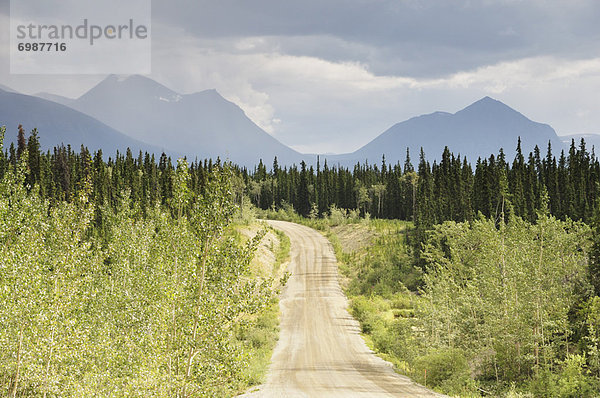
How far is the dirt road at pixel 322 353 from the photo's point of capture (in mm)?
24016

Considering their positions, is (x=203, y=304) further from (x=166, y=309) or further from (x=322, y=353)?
(x=322, y=353)

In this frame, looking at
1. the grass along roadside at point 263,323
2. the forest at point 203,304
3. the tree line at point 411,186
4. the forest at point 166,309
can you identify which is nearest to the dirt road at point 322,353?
the grass along roadside at point 263,323

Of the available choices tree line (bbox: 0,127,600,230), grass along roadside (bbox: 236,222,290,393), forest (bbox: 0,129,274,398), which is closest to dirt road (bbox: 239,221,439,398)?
grass along roadside (bbox: 236,222,290,393)

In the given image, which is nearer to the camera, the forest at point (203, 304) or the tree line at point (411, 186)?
the forest at point (203, 304)

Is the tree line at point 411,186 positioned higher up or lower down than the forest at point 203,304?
higher up

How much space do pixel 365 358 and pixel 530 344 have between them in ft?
38.1

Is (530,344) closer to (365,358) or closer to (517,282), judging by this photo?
(517,282)

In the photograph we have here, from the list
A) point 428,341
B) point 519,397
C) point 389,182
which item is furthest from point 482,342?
point 389,182

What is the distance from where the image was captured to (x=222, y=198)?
13633mm

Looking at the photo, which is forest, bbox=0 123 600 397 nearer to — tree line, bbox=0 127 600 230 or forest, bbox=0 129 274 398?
forest, bbox=0 129 274 398

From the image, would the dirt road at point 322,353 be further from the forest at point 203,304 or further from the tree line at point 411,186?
the tree line at point 411,186

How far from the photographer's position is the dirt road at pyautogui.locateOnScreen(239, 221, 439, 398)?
2402 centimetres

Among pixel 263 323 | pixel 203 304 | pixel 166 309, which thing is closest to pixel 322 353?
pixel 263 323

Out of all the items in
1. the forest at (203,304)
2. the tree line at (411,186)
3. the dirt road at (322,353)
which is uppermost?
the tree line at (411,186)
